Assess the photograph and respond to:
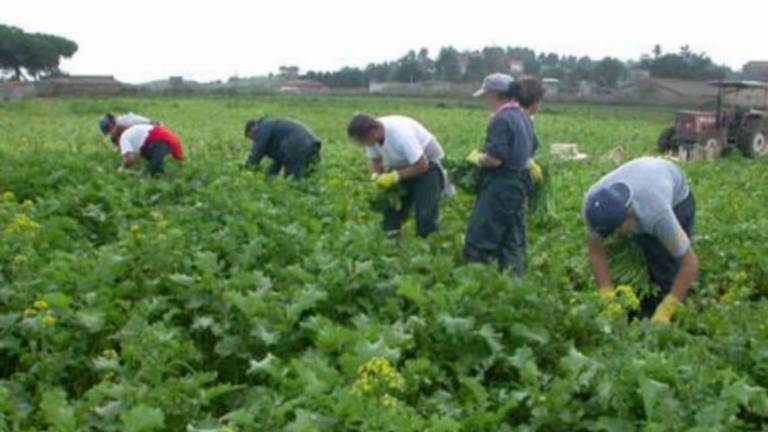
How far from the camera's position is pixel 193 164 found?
1066 cm

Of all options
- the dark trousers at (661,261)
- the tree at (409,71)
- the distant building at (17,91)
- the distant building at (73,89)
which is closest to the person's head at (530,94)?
the dark trousers at (661,261)

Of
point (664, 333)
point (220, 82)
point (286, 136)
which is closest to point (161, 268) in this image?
point (664, 333)

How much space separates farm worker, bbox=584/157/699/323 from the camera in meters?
4.78

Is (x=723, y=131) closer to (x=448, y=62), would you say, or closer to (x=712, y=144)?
(x=712, y=144)

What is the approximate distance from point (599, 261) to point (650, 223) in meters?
0.43

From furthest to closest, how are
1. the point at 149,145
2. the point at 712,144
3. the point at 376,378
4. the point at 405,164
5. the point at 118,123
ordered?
the point at 712,144, the point at 118,123, the point at 149,145, the point at 405,164, the point at 376,378

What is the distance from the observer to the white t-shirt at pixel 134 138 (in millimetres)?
10258

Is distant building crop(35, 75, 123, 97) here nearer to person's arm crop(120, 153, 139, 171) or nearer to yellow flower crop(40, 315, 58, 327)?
person's arm crop(120, 153, 139, 171)

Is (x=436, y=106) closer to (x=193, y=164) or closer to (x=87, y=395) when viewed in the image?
(x=193, y=164)

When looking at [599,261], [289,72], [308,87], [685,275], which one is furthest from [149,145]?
[289,72]

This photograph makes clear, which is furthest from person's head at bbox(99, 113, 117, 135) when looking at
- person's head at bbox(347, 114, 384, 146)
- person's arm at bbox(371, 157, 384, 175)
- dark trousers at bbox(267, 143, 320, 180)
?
person's head at bbox(347, 114, 384, 146)

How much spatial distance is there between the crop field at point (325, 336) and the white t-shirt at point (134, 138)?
8.30 ft

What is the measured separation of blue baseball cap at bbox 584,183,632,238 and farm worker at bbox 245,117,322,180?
5.64 metres

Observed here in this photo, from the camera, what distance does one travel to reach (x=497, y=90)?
22.4ft
